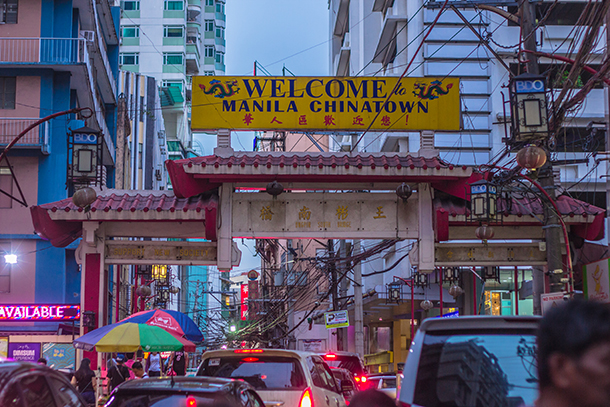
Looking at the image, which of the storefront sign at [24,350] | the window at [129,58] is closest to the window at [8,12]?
the storefront sign at [24,350]

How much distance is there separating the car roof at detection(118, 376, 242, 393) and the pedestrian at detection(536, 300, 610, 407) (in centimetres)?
540

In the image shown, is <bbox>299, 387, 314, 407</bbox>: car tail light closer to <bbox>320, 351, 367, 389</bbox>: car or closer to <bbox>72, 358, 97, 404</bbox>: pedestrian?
<bbox>72, 358, 97, 404</bbox>: pedestrian

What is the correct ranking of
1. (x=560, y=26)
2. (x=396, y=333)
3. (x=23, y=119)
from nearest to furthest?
1. (x=23, y=119)
2. (x=560, y=26)
3. (x=396, y=333)

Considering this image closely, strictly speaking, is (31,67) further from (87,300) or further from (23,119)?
(87,300)

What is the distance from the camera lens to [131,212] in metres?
15.7

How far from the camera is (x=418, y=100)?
1645 centimetres

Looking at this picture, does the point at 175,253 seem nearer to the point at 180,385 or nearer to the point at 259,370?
the point at 259,370

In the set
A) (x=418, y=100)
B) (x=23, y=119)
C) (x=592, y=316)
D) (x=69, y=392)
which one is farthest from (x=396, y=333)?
(x=592, y=316)

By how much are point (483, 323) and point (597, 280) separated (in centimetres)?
1108

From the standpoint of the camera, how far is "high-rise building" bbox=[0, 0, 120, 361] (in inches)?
1053

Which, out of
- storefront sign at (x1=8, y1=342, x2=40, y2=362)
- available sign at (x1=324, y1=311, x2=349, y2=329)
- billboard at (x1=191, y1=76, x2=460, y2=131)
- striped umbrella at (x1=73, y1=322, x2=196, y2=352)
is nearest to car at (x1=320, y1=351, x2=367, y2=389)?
billboard at (x1=191, y1=76, x2=460, y2=131)

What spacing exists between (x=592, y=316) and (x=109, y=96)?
35.4m

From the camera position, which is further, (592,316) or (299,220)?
(299,220)

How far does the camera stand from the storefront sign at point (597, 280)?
48.1 feet
